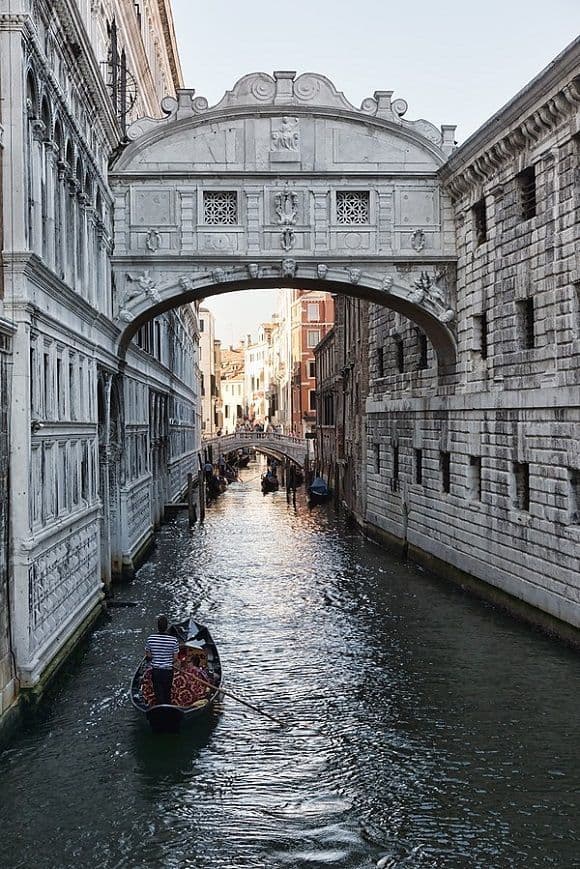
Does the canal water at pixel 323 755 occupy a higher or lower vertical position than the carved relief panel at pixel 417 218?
lower

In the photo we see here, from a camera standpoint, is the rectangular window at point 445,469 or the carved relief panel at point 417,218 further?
the rectangular window at point 445,469

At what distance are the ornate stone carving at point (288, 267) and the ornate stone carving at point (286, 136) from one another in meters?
2.06

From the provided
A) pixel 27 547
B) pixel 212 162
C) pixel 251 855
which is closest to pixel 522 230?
pixel 212 162

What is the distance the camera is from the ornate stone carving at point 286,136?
19094 millimetres

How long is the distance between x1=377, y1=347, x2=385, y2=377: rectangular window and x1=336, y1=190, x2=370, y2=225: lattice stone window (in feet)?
24.5

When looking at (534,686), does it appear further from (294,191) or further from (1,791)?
(294,191)

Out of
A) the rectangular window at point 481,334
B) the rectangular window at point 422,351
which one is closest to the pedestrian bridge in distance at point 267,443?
the rectangular window at point 422,351

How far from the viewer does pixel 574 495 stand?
46.4 ft

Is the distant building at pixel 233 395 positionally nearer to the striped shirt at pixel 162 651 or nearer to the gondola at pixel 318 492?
the gondola at pixel 318 492

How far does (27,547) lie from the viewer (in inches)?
420

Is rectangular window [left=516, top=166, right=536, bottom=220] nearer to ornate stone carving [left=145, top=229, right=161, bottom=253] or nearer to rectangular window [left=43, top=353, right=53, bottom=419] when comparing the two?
ornate stone carving [left=145, top=229, right=161, bottom=253]

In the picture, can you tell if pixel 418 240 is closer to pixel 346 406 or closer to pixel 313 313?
pixel 346 406

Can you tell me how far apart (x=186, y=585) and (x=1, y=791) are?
10.9m

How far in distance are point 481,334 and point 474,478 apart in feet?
8.54
